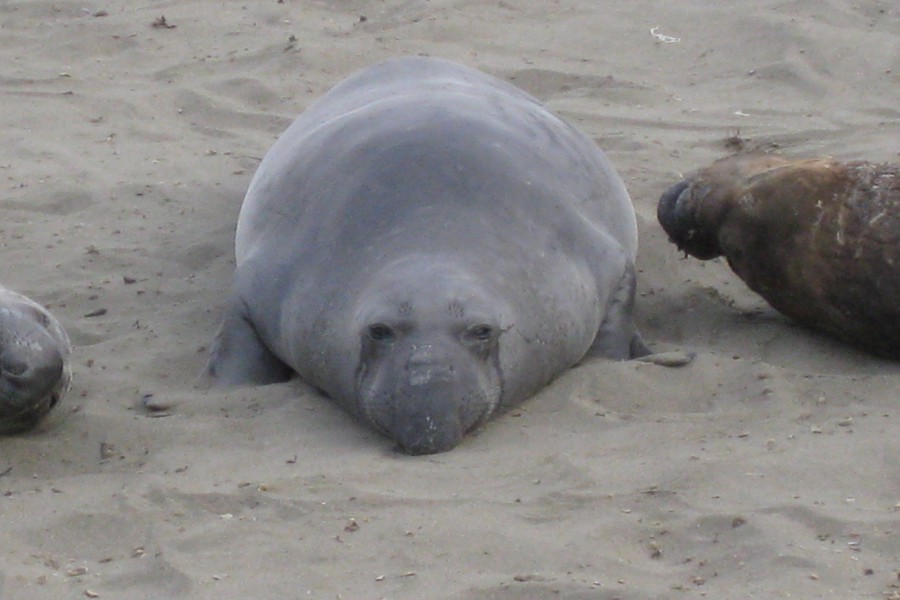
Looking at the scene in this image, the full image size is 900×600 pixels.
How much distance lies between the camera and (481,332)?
5004 mm

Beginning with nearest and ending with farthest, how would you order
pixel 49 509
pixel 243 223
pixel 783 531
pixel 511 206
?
pixel 783 531 < pixel 49 509 < pixel 511 206 < pixel 243 223

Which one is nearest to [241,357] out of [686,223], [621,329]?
[621,329]

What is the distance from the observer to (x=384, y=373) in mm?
4973

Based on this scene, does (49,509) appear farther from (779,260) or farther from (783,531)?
(779,260)

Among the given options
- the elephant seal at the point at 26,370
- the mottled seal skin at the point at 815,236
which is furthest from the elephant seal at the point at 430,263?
the elephant seal at the point at 26,370

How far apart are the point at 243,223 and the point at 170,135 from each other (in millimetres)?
2153

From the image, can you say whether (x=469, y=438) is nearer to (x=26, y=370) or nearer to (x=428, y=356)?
(x=428, y=356)

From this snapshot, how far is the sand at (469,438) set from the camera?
4008mm

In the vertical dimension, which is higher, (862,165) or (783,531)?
(862,165)

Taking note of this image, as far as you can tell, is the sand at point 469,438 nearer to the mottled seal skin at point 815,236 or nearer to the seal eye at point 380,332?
the mottled seal skin at point 815,236

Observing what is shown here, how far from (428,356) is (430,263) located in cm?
37

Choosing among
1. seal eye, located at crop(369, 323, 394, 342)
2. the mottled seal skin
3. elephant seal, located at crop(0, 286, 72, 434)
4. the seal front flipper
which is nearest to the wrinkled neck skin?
seal eye, located at crop(369, 323, 394, 342)

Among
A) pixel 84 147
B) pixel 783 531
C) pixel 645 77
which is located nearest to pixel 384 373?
pixel 783 531

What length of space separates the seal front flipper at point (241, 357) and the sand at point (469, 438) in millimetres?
124
